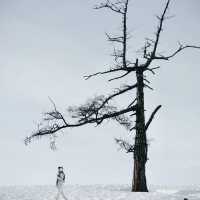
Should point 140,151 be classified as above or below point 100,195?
above

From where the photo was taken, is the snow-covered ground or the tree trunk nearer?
the snow-covered ground

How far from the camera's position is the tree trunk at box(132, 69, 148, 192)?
26297 mm

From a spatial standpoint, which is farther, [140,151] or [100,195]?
[140,151]

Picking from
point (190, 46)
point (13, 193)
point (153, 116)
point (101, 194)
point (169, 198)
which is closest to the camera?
point (169, 198)

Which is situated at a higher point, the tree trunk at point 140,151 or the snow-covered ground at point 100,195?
the tree trunk at point 140,151

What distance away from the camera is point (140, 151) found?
87.5 feet

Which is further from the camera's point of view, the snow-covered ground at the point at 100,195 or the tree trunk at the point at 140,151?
the tree trunk at the point at 140,151

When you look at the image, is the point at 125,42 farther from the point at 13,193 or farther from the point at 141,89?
the point at 13,193

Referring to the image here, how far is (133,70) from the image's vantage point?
91.3 feet

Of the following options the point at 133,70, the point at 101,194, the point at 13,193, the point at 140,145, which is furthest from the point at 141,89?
the point at 13,193

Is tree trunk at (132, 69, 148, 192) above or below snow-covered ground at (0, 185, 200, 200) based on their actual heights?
above

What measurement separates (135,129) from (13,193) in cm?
766

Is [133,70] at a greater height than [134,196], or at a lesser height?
greater

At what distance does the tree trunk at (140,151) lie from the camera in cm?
2630
